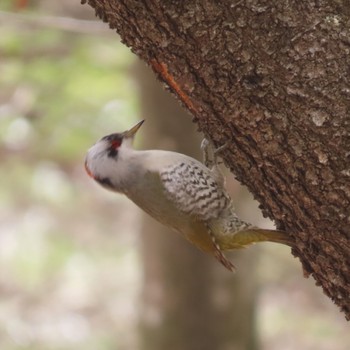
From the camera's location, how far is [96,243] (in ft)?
30.5

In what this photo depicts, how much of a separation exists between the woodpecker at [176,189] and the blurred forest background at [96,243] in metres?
1.68

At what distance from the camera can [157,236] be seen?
541cm

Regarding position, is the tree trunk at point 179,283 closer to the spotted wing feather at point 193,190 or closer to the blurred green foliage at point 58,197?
the blurred green foliage at point 58,197

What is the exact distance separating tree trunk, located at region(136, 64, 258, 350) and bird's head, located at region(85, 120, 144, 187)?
5.41 ft

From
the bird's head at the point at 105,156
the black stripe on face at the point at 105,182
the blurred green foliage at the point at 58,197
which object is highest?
the bird's head at the point at 105,156

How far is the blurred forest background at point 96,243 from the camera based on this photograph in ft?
17.7

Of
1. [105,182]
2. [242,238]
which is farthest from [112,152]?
[242,238]

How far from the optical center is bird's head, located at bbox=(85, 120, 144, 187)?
3.50 metres

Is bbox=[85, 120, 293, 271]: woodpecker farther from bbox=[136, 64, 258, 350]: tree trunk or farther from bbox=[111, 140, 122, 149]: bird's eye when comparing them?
bbox=[136, 64, 258, 350]: tree trunk

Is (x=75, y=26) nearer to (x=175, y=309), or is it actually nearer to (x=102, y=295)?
(x=175, y=309)

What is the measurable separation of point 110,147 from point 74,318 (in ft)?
17.2

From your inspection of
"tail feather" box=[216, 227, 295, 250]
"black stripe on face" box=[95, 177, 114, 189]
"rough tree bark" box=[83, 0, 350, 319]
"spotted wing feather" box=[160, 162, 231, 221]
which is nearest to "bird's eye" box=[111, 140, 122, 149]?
"black stripe on face" box=[95, 177, 114, 189]

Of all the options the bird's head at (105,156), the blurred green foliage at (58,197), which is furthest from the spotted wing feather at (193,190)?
the blurred green foliage at (58,197)

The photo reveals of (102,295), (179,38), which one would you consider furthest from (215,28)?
(102,295)
